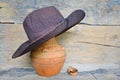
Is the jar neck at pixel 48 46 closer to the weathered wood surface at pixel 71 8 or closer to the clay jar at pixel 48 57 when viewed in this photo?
the clay jar at pixel 48 57

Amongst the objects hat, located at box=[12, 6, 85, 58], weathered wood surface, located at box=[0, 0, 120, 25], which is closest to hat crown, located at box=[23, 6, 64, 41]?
hat, located at box=[12, 6, 85, 58]

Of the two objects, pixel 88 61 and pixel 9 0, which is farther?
pixel 88 61

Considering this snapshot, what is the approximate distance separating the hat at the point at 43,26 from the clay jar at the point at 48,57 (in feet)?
0.22

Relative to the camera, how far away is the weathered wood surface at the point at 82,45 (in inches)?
41.5

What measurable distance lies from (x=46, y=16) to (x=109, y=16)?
391mm

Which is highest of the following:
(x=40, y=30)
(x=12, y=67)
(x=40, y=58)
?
(x=40, y=30)

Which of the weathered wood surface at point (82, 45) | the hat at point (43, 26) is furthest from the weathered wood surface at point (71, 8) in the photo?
the hat at point (43, 26)

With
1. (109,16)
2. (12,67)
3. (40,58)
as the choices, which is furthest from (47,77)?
(109,16)

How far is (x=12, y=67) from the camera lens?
1081 millimetres

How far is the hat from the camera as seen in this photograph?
83 centimetres

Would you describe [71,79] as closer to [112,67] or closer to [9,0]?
Result: [112,67]

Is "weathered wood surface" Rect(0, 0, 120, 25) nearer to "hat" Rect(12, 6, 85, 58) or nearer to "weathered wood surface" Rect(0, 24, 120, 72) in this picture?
"weathered wood surface" Rect(0, 24, 120, 72)

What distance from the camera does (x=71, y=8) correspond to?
107 cm

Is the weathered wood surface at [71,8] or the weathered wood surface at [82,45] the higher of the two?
the weathered wood surface at [71,8]
